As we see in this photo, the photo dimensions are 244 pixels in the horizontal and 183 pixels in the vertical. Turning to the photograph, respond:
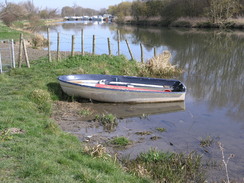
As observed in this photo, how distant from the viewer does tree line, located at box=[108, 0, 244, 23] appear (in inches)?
2051

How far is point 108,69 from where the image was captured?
15.9 m

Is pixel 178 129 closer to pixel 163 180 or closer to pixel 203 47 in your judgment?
pixel 163 180

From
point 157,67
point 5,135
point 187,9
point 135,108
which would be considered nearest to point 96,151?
point 5,135

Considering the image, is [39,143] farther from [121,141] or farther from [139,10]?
[139,10]

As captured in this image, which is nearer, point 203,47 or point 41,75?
point 41,75

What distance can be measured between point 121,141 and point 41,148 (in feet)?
8.60

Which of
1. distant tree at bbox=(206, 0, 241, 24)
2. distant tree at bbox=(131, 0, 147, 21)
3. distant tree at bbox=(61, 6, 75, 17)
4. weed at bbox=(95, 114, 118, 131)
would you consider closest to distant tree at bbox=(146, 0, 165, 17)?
distant tree at bbox=(131, 0, 147, 21)

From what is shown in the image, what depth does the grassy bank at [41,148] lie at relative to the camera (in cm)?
482

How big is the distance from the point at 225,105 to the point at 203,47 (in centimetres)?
1727

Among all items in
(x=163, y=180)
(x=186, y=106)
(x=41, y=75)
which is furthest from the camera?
(x=41, y=75)

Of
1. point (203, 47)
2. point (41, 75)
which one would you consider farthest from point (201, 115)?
point (203, 47)

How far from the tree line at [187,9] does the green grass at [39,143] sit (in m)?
45.9

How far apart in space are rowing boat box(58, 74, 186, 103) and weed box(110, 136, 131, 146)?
12.5ft

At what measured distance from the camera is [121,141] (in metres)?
8.05
